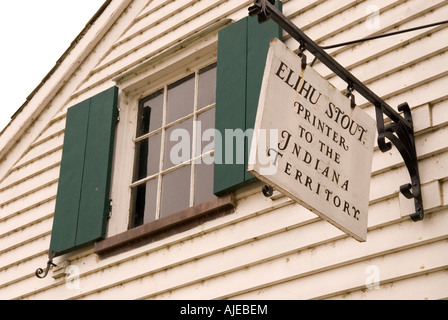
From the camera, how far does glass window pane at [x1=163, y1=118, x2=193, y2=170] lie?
21.4ft

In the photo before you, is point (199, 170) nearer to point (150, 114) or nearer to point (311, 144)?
point (150, 114)

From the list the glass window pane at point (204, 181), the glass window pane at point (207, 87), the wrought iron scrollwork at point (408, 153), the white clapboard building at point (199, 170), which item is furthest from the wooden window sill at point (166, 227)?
the wrought iron scrollwork at point (408, 153)

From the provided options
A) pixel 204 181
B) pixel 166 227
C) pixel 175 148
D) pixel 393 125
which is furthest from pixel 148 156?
pixel 393 125

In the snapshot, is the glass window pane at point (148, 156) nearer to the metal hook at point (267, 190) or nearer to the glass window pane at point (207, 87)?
the glass window pane at point (207, 87)

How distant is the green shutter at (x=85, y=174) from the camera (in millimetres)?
6551

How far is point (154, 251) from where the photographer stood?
611cm

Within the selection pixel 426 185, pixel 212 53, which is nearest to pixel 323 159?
pixel 426 185

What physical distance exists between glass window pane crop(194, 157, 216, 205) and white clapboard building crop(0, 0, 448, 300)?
13 mm

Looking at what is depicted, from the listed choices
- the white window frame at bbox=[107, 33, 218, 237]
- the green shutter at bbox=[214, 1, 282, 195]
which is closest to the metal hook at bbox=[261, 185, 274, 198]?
the green shutter at bbox=[214, 1, 282, 195]

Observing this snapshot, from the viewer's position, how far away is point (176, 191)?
6.40 meters

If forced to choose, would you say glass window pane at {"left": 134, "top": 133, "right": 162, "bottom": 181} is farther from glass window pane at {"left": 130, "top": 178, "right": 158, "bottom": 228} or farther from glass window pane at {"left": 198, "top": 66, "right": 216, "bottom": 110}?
glass window pane at {"left": 198, "top": 66, "right": 216, "bottom": 110}

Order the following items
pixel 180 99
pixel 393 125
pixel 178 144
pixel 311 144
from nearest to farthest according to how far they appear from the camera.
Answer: pixel 311 144 < pixel 393 125 < pixel 178 144 < pixel 180 99

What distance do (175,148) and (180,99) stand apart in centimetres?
44

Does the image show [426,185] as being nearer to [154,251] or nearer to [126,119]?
[154,251]
